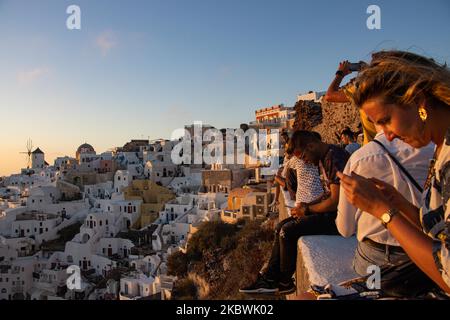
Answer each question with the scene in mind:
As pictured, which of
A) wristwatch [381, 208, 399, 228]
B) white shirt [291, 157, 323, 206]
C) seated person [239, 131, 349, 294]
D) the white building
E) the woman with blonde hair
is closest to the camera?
the woman with blonde hair

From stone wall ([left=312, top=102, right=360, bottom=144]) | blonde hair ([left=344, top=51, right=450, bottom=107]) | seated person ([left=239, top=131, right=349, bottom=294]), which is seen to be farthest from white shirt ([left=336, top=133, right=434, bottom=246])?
stone wall ([left=312, top=102, right=360, bottom=144])

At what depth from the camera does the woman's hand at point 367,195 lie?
4.92 ft

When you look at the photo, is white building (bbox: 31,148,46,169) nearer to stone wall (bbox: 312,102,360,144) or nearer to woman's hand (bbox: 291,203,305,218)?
stone wall (bbox: 312,102,360,144)

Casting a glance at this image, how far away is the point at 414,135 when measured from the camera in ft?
4.93

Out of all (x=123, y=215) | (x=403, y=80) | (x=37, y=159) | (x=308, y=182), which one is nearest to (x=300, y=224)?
(x=308, y=182)

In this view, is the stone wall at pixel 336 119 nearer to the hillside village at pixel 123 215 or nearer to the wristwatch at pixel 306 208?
the hillside village at pixel 123 215

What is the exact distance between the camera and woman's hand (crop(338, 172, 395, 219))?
59.0 inches

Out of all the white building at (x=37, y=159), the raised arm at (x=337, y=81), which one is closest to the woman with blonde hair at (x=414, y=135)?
the raised arm at (x=337, y=81)

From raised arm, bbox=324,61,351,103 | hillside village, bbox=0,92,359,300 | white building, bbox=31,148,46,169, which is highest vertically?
raised arm, bbox=324,61,351,103

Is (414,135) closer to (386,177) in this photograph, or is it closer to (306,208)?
(386,177)
